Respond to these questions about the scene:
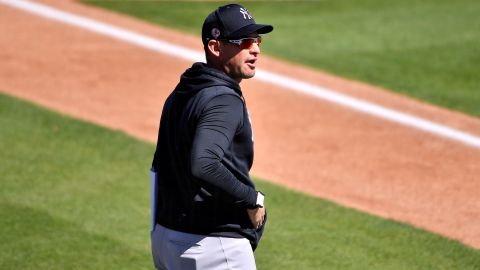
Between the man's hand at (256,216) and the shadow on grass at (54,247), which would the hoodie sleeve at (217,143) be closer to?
the man's hand at (256,216)

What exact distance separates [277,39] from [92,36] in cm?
279

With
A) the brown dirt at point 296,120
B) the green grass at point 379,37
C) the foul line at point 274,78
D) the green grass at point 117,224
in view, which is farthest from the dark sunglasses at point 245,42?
the green grass at point 379,37

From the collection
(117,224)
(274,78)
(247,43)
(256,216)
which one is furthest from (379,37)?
(256,216)

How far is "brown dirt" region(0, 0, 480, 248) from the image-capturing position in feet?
27.7

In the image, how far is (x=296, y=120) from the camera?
34.9 feet

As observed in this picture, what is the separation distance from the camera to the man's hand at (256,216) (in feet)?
14.8

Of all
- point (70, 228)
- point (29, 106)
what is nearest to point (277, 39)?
point (29, 106)

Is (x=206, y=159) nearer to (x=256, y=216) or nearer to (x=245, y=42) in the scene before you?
(x=256, y=216)

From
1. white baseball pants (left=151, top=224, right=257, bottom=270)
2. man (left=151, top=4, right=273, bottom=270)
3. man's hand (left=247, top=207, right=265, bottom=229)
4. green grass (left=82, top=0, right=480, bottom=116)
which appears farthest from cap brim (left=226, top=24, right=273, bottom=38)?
green grass (left=82, top=0, right=480, bottom=116)

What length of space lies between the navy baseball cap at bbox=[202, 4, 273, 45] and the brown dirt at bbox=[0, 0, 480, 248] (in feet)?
11.7

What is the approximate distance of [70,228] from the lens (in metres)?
7.50

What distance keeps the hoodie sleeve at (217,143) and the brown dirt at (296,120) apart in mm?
3600

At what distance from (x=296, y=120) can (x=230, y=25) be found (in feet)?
20.1

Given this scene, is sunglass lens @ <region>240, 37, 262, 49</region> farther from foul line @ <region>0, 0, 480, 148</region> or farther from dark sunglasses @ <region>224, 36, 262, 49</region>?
foul line @ <region>0, 0, 480, 148</region>
